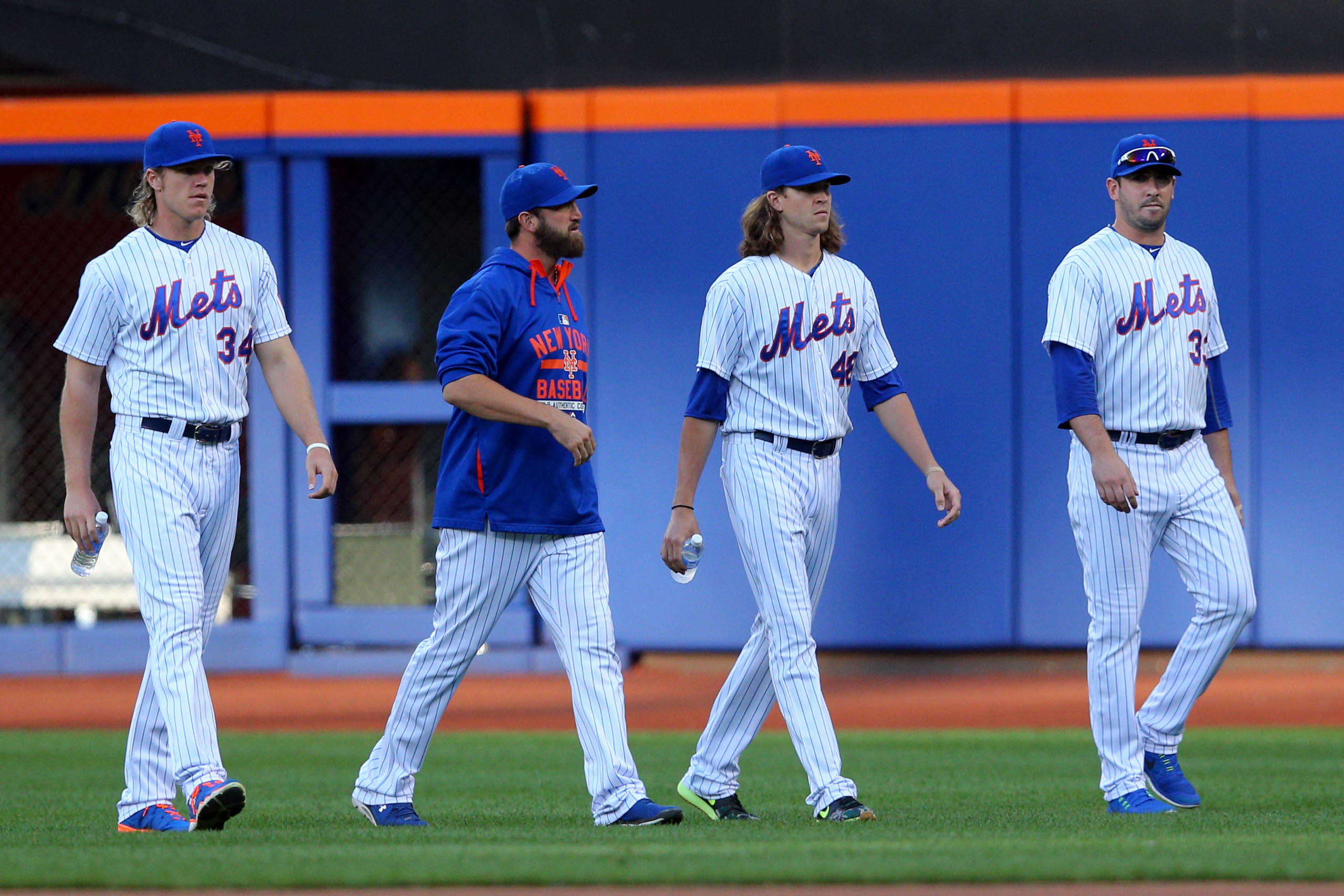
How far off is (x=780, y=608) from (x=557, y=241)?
1.17 metres

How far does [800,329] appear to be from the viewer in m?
4.43

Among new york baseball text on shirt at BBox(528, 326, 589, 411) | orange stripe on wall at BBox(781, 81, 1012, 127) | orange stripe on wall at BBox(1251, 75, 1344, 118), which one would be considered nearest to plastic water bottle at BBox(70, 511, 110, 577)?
new york baseball text on shirt at BBox(528, 326, 589, 411)

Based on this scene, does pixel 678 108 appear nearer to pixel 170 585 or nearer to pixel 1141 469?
pixel 1141 469

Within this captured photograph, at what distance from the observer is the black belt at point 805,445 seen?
14.5ft

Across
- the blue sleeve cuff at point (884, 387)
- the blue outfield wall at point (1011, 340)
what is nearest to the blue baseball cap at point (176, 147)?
the blue sleeve cuff at point (884, 387)

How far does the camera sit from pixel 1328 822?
13.9 ft

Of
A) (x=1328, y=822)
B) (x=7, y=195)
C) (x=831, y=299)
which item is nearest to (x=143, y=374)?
(x=831, y=299)

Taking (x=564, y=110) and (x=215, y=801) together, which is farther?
(x=564, y=110)

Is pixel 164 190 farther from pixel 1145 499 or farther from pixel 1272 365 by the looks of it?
pixel 1272 365

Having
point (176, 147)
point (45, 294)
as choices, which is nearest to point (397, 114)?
point (45, 294)

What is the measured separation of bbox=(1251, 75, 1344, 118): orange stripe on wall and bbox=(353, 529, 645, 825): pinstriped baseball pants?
253 inches

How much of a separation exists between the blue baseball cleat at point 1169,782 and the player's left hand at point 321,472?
244 cm

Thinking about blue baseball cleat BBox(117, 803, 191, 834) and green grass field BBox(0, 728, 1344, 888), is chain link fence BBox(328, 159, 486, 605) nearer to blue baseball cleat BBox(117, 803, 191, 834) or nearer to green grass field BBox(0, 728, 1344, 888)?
green grass field BBox(0, 728, 1344, 888)

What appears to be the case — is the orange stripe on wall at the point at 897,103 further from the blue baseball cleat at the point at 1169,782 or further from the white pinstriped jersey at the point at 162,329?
the white pinstriped jersey at the point at 162,329
